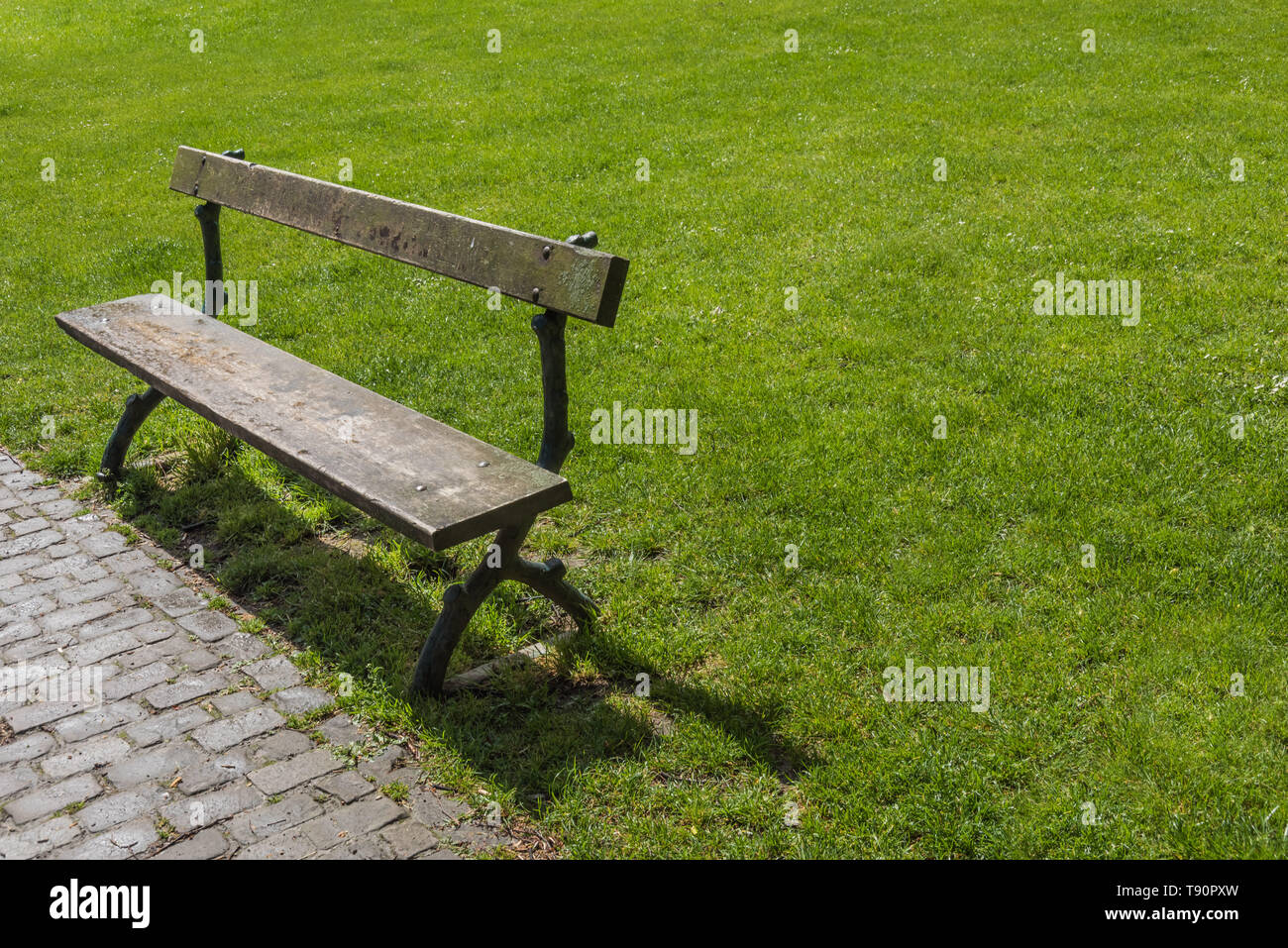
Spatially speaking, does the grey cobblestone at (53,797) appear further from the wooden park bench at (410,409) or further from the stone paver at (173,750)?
the wooden park bench at (410,409)

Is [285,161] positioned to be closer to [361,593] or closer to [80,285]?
[80,285]

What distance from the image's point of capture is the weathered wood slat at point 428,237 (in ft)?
12.9

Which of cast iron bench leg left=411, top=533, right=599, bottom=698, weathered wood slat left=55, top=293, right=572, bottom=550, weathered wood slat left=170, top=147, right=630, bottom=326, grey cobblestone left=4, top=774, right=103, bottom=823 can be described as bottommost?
grey cobblestone left=4, top=774, right=103, bottom=823

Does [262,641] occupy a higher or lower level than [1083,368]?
lower

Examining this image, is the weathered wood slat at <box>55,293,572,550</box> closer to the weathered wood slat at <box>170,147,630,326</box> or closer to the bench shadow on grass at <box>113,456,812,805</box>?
the weathered wood slat at <box>170,147,630,326</box>

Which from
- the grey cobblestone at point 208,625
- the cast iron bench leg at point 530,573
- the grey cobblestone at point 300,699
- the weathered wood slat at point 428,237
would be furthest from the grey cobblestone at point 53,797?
the weathered wood slat at point 428,237

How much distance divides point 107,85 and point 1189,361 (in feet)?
46.9

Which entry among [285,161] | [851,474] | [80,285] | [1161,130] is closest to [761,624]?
[851,474]

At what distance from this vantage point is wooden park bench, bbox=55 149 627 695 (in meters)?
3.83

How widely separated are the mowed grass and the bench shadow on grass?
0.06 ft

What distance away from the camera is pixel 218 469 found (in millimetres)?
5688

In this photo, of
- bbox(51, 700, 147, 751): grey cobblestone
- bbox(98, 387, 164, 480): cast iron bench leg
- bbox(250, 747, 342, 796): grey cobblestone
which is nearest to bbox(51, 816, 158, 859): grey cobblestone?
bbox(250, 747, 342, 796): grey cobblestone

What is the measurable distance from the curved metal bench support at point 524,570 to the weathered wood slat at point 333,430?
195mm

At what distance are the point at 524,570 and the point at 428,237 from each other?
56.7 inches
